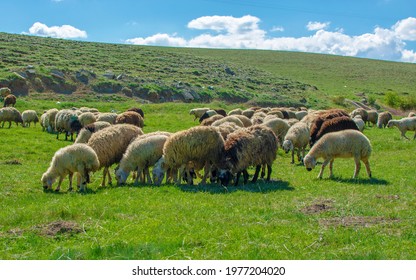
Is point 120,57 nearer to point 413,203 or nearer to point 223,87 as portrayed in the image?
point 223,87

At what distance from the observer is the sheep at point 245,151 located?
13.8 meters

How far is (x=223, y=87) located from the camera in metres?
57.7

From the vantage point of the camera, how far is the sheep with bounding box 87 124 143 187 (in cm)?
1483

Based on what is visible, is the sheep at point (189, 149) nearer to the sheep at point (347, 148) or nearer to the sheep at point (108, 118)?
the sheep at point (347, 148)

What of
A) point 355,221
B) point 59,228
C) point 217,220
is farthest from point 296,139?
point 59,228

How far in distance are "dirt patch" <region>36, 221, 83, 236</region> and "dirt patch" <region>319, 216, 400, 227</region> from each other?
4780mm

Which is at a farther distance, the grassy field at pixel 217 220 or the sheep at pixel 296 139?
the sheep at pixel 296 139

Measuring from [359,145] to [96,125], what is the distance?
11233 mm

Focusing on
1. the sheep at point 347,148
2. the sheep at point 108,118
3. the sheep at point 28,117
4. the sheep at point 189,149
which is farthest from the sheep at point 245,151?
the sheep at point 28,117

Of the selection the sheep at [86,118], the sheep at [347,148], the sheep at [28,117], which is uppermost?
the sheep at [347,148]

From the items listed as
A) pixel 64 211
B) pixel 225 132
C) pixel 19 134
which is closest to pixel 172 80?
pixel 19 134

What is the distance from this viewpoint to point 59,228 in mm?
8445

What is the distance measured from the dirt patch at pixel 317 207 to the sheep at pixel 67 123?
1771 cm

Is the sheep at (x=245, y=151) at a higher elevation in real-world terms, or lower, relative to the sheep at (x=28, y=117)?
higher
